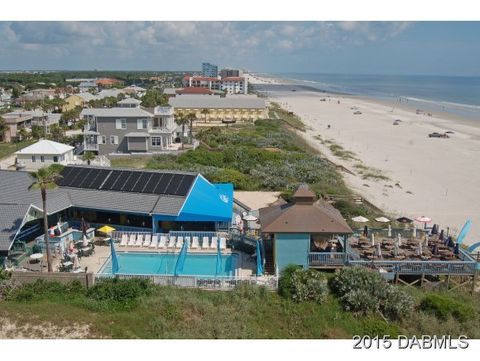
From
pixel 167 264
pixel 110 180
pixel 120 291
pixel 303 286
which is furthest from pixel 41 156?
pixel 303 286

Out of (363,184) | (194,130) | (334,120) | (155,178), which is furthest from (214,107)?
(155,178)

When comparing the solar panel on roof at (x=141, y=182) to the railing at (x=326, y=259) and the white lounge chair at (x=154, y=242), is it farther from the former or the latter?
the railing at (x=326, y=259)

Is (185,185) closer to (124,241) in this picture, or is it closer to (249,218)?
(249,218)

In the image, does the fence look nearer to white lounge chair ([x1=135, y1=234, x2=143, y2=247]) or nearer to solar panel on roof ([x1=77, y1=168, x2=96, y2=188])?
white lounge chair ([x1=135, y1=234, x2=143, y2=247])

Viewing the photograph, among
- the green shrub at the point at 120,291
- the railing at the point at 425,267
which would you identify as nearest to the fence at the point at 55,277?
the green shrub at the point at 120,291

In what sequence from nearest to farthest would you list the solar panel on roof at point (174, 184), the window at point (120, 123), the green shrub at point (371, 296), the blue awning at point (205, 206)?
the green shrub at point (371, 296)
the blue awning at point (205, 206)
the solar panel on roof at point (174, 184)
the window at point (120, 123)

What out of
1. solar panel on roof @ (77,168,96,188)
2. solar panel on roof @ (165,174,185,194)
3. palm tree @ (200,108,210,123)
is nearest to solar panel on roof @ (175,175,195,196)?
solar panel on roof @ (165,174,185,194)
